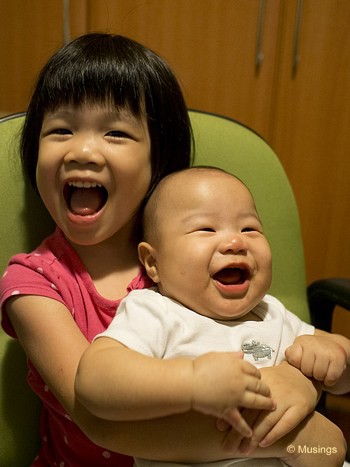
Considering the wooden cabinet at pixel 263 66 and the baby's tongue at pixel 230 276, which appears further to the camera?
the wooden cabinet at pixel 263 66

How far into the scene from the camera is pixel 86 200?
96 cm

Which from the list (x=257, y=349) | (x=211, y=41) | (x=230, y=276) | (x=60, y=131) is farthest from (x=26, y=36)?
(x=257, y=349)

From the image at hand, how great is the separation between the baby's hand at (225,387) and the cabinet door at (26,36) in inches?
53.0

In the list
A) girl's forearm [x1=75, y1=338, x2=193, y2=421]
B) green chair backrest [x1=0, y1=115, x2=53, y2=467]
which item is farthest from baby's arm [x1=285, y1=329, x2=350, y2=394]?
green chair backrest [x1=0, y1=115, x2=53, y2=467]

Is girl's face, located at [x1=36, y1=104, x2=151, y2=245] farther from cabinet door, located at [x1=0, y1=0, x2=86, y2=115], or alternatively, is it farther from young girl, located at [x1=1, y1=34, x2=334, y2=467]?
cabinet door, located at [x1=0, y1=0, x2=86, y2=115]

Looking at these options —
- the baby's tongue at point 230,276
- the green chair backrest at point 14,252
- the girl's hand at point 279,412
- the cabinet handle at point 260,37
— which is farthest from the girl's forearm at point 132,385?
the cabinet handle at point 260,37

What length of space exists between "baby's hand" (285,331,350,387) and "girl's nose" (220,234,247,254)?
0.17 meters

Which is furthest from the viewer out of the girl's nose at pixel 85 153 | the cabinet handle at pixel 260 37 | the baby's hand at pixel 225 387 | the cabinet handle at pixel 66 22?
the cabinet handle at pixel 260 37

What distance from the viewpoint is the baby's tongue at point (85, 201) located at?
942 millimetres

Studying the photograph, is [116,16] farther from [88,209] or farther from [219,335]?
[219,335]

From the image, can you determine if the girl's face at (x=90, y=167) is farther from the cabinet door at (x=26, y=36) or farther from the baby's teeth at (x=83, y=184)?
the cabinet door at (x=26, y=36)

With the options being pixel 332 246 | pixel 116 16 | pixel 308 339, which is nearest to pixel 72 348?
pixel 308 339

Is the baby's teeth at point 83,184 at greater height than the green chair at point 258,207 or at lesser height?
greater

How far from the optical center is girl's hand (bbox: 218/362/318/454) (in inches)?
30.0
